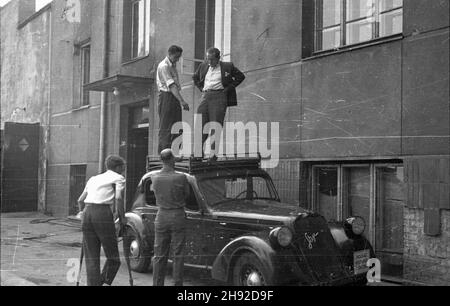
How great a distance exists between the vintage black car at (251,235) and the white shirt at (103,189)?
0.90 meters

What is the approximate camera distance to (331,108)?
5828 millimetres

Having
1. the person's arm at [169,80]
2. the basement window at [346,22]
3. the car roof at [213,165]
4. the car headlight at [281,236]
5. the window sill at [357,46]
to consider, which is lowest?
the car headlight at [281,236]

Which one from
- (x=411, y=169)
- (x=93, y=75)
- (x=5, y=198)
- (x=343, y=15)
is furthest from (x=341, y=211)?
(x=93, y=75)

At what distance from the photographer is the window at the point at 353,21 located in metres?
5.40

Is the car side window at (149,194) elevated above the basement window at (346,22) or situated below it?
below

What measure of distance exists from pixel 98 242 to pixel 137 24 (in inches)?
200

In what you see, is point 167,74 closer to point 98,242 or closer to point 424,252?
point 98,242

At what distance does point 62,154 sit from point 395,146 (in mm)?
6897

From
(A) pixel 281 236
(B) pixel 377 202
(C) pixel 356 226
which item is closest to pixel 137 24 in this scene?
(B) pixel 377 202

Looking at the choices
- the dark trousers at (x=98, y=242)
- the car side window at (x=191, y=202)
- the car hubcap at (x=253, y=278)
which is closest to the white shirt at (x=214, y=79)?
the car side window at (x=191, y=202)

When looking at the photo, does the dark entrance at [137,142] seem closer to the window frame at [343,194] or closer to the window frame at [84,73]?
the window frame at [84,73]

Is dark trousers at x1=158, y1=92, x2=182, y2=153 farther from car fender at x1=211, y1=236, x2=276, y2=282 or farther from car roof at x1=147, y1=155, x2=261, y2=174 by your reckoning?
car fender at x1=211, y1=236, x2=276, y2=282

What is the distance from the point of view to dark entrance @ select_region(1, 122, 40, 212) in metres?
8.58

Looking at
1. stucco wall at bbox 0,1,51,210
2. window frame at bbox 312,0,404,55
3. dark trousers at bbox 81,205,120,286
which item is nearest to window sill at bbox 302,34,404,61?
window frame at bbox 312,0,404,55
